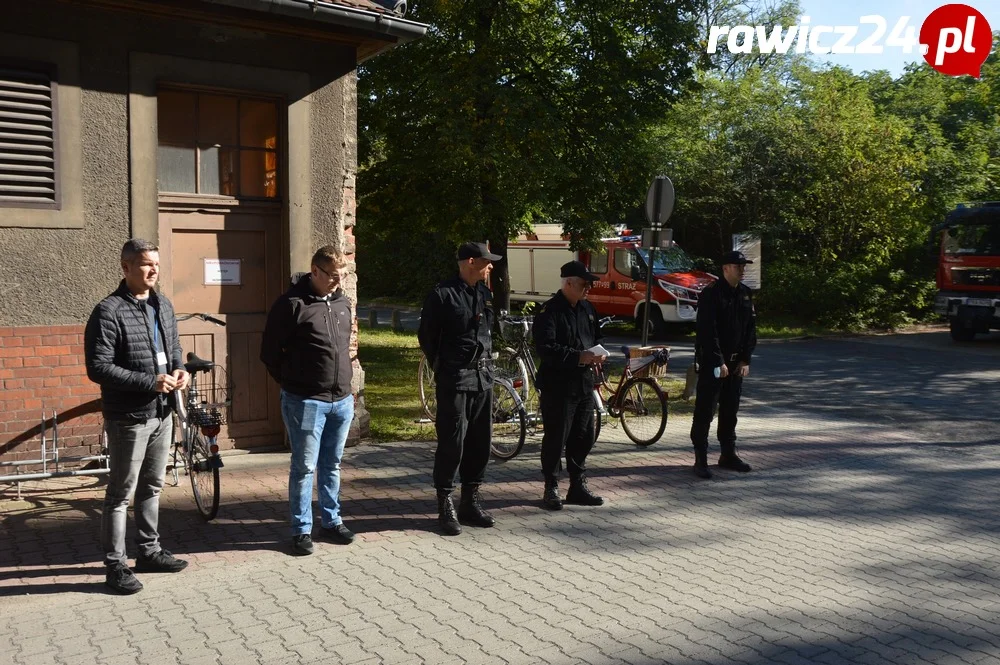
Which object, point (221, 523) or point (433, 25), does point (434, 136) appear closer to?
point (433, 25)

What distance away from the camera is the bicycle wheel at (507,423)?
886 cm

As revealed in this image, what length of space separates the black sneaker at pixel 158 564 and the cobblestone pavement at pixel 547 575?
0.28 feet

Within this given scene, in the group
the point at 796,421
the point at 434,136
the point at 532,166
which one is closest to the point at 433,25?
the point at 434,136

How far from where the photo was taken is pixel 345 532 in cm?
627

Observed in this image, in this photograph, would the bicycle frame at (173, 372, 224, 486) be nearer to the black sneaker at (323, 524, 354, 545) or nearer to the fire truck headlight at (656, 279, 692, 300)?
the black sneaker at (323, 524, 354, 545)

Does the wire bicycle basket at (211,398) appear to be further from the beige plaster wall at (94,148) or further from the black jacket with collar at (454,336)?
the black jacket with collar at (454,336)

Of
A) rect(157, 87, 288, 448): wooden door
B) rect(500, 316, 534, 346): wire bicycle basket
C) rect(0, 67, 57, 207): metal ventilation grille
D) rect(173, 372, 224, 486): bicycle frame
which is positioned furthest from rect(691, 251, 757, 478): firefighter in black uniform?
rect(0, 67, 57, 207): metal ventilation grille

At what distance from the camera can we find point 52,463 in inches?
298

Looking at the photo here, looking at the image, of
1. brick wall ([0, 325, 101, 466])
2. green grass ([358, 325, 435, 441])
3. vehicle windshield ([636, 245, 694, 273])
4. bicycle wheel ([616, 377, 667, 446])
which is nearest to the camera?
brick wall ([0, 325, 101, 466])

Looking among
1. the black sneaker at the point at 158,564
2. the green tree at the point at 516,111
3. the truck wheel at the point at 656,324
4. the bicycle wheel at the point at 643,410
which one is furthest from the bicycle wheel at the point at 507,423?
the truck wheel at the point at 656,324

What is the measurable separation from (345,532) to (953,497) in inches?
188

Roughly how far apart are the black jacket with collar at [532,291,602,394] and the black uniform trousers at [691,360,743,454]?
4.69 ft

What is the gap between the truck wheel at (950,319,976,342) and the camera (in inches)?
829

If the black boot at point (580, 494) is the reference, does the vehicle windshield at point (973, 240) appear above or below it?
above
